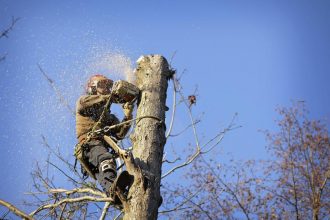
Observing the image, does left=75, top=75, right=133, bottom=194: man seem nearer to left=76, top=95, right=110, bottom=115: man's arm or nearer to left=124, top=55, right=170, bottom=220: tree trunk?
left=76, top=95, right=110, bottom=115: man's arm

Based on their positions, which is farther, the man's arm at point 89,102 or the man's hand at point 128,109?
the man's arm at point 89,102

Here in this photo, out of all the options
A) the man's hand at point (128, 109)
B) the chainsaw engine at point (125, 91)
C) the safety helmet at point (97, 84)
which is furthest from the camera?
the safety helmet at point (97, 84)

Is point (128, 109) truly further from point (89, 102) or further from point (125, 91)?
point (89, 102)

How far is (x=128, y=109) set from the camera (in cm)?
340

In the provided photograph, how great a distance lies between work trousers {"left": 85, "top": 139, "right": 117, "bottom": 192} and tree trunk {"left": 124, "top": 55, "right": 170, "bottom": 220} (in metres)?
0.36

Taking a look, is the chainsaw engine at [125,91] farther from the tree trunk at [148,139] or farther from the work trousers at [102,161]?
the work trousers at [102,161]

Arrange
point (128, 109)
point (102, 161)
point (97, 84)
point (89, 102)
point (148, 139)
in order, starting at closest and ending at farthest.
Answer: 1. point (148, 139)
2. point (102, 161)
3. point (128, 109)
4. point (89, 102)
5. point (97, 84)

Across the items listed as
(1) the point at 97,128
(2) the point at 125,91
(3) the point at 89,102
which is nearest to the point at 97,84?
(3) the point at 89,102

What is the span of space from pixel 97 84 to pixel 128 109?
23.7 inches

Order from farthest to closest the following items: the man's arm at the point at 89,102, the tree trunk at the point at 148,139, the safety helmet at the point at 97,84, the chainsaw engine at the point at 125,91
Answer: the safety helmet at the point at 97,84 → the man's arm at the point at 89,102 → the chainsaw engine at the point at 125,91 → the tree trunk at the point at 148,139

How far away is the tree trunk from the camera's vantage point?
8.05 feet

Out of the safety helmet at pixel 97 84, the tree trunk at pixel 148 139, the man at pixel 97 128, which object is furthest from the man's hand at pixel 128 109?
the safety helmet at pixel 97 84

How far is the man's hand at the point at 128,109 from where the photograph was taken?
3.38 m

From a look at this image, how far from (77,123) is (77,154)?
41 cm
